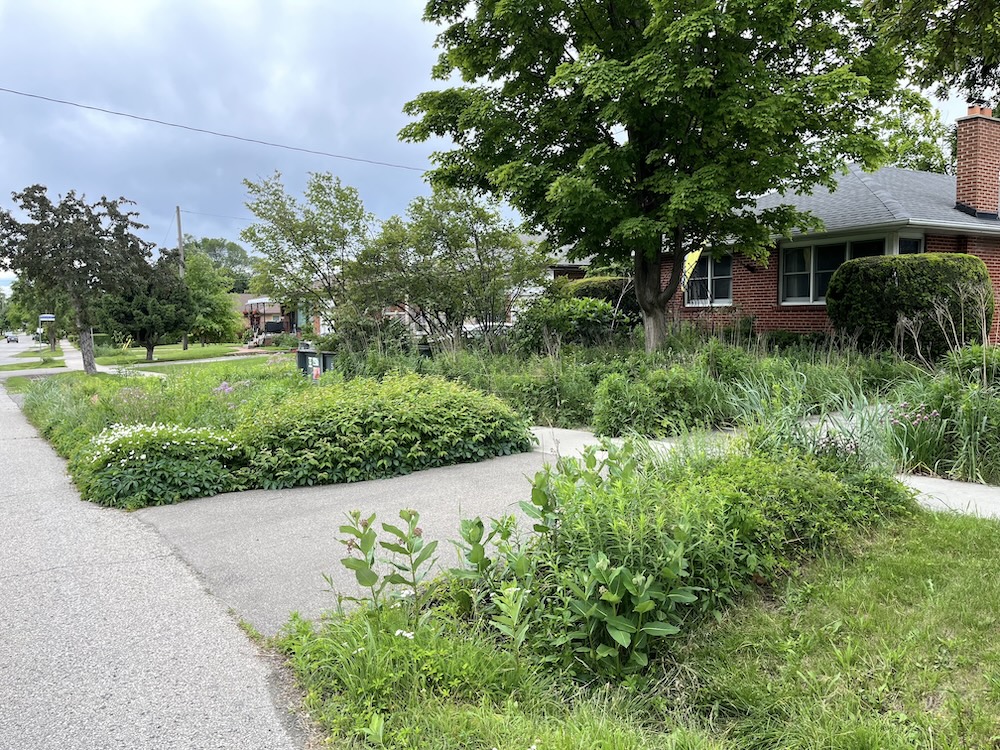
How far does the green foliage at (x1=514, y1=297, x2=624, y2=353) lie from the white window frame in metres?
5.39

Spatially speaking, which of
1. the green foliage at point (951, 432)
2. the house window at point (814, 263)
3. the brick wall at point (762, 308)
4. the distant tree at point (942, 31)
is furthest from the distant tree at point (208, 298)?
the green foliage at point (951, 432)

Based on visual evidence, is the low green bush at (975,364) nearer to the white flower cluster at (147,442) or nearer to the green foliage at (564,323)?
the white flower cluster at (147,442)

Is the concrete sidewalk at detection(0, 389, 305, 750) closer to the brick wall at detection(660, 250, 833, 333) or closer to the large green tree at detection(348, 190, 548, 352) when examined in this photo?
the large green tree at detection(348, 190, 548, 352)

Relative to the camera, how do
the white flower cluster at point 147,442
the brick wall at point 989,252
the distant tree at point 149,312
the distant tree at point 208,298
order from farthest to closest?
the distant tree at point 208,298, the distant tree at point 149,312, the brick wall at point 989,252, the white flower cluster at point 147,442

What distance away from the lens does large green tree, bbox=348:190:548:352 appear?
14.0 metres

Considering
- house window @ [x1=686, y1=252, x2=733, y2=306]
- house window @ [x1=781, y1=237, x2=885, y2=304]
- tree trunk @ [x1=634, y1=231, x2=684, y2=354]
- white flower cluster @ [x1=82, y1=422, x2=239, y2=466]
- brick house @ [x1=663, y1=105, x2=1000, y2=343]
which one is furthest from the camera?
house window @ [x1=686, y1=252, x2=733, y2=306]

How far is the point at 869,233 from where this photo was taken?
49.3 ft

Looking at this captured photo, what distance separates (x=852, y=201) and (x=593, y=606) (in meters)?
16.8

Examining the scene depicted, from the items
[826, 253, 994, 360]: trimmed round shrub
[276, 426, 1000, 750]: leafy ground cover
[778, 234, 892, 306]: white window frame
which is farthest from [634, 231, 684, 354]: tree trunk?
[276, 426, 1000, 750]: leafy ground cover

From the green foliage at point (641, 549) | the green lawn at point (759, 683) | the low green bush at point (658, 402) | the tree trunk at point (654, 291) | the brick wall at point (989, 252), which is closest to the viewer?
the green lawn at point (759, 683)

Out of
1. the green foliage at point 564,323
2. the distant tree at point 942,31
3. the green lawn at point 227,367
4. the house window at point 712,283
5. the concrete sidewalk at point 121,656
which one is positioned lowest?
the concrete sidewalk at point 121,656

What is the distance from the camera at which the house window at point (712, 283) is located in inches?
728

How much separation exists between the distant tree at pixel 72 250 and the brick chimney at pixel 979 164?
75.6 feet

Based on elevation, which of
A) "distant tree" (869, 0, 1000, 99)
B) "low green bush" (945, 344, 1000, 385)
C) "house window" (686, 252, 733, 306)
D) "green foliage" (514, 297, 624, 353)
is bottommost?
"low green bush" (945, 344, 1000, 385)
